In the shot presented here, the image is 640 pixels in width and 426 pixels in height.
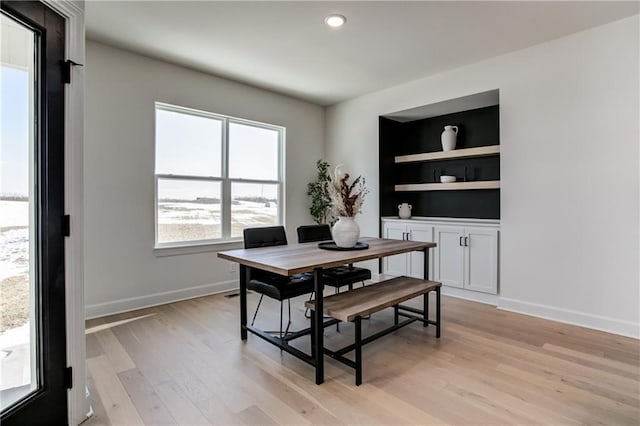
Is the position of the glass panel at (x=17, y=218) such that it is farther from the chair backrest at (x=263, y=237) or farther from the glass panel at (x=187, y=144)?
the glass panel at (x=187, y=144)

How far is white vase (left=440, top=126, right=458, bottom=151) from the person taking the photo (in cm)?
429

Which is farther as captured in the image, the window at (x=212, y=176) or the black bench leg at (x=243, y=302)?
the window at (x=212, y=176)

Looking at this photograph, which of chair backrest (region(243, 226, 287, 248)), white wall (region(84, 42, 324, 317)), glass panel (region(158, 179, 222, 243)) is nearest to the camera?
chair backrest (region(243, 226, 287, 248))

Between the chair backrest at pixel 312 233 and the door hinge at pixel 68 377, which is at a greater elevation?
the chair backrest at pixel 312 233

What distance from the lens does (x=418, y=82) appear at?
4.29 m

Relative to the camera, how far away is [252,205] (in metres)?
4.67

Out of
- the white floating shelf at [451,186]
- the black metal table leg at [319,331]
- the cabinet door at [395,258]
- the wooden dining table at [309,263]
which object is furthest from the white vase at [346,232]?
the white floating shelf at [451,186]

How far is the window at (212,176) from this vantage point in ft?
12.7

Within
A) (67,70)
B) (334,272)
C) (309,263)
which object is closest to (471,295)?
(334,272)

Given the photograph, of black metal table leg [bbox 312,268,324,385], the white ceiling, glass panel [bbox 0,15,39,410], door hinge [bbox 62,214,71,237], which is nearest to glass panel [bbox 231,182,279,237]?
the white ceiling

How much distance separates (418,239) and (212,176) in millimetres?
2779

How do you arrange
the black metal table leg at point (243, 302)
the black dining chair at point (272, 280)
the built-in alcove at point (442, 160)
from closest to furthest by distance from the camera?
the black dining chair at point (272, 280), the black metal table leg at point (243, 302), the built-in alcove at point (442, 160)

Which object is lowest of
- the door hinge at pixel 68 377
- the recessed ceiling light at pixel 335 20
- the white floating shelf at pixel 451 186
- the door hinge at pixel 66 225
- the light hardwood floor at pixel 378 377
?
the light hardwood floor at pixel 378 377

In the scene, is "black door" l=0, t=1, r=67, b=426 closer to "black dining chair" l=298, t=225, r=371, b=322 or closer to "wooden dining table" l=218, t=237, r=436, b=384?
"wooden dining table" l=218, t=237, r=436, b=384
